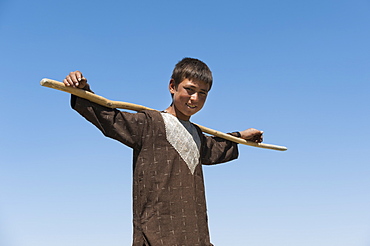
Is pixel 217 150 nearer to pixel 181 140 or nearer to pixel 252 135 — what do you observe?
pixel 252 135

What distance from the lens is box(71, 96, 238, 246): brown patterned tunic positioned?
9.99ft

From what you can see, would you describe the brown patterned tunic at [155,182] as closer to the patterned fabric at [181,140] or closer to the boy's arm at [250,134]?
the patterned fabric at [181,140]

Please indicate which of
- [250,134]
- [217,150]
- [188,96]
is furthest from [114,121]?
[250,134]

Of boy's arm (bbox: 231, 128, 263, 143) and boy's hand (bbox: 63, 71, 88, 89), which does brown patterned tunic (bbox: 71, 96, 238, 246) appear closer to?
boy's hand (bbox: 63, 71, 88, 89)

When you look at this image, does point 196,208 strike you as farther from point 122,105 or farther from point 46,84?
point 46,84

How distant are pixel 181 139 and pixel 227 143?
79 cm

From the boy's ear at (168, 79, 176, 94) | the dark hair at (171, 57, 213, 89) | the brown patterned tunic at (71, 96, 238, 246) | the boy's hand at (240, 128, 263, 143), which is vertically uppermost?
the dark hair at (171, 57, 213, 89)

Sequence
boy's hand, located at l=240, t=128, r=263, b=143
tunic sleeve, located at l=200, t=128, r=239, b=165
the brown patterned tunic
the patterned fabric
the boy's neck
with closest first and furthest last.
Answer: the brown patterned tunic < the patterned fabric < the boy's neck < tunic sleeve, located at l=200, t=128, r=239, b=165 < boy's hand, located at l=240, t=128, r=263, b=143

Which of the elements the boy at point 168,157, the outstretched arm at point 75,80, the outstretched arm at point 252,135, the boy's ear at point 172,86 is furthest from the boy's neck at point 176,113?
the outstretched arm at point 252,135

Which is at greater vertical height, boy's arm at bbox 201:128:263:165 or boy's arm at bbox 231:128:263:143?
A: boy's arm at bbox 231:128:263:143

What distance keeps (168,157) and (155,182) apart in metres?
0.20

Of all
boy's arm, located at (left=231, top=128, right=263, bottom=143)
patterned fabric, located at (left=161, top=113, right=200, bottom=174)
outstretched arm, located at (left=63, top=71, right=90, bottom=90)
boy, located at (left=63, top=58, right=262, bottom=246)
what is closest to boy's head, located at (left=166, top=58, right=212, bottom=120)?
boy, located at (left=63, top=58, right=262, bottom=246)

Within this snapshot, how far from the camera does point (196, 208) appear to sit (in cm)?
326

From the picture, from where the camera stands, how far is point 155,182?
312 cm
